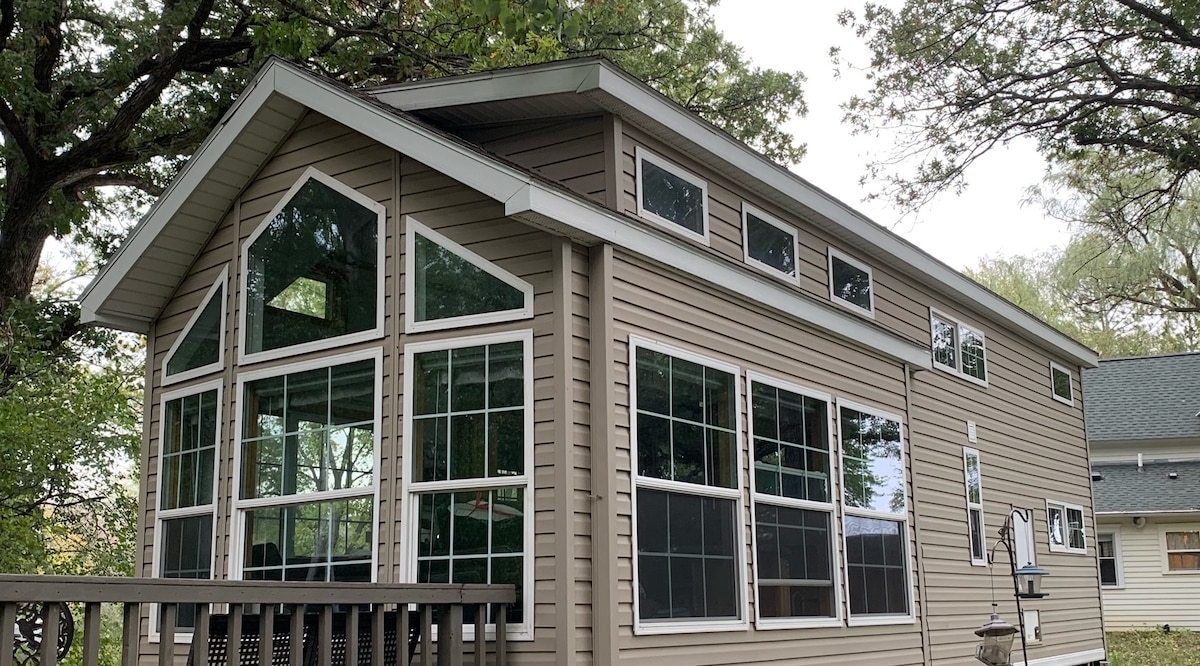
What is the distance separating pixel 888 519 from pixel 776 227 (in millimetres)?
2937

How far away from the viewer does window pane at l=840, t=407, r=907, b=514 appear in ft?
32.1

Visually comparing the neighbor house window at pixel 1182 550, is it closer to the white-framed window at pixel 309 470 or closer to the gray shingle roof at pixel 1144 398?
the gray shingle roof at pixel 1144 398

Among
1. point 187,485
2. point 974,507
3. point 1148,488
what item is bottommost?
point 974,507

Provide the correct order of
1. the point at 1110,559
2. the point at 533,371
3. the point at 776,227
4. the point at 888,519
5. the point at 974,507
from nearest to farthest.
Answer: the point at 533,371
the point at 776,227
the point at 888,519
the point at 974,507
the point at 1110,559

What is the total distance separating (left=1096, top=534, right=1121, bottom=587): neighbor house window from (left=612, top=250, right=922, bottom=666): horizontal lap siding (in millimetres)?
16626

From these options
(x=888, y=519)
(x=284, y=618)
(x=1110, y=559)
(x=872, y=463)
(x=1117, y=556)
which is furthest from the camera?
(x=1110, y=559)

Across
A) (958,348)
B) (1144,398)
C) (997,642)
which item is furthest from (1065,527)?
(1144,398)

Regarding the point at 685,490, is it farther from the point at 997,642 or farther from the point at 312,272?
the point at 997,642

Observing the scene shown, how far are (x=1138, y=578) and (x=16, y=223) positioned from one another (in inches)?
901

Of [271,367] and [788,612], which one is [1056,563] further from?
[271,367]

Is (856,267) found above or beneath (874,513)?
above

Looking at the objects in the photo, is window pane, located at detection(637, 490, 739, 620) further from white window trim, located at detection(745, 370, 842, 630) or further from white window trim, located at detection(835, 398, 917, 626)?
white window trim, located at detection(835, 398, 917, 626)

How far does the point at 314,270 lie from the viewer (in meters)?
8.33

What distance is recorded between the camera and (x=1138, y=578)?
24.6m
